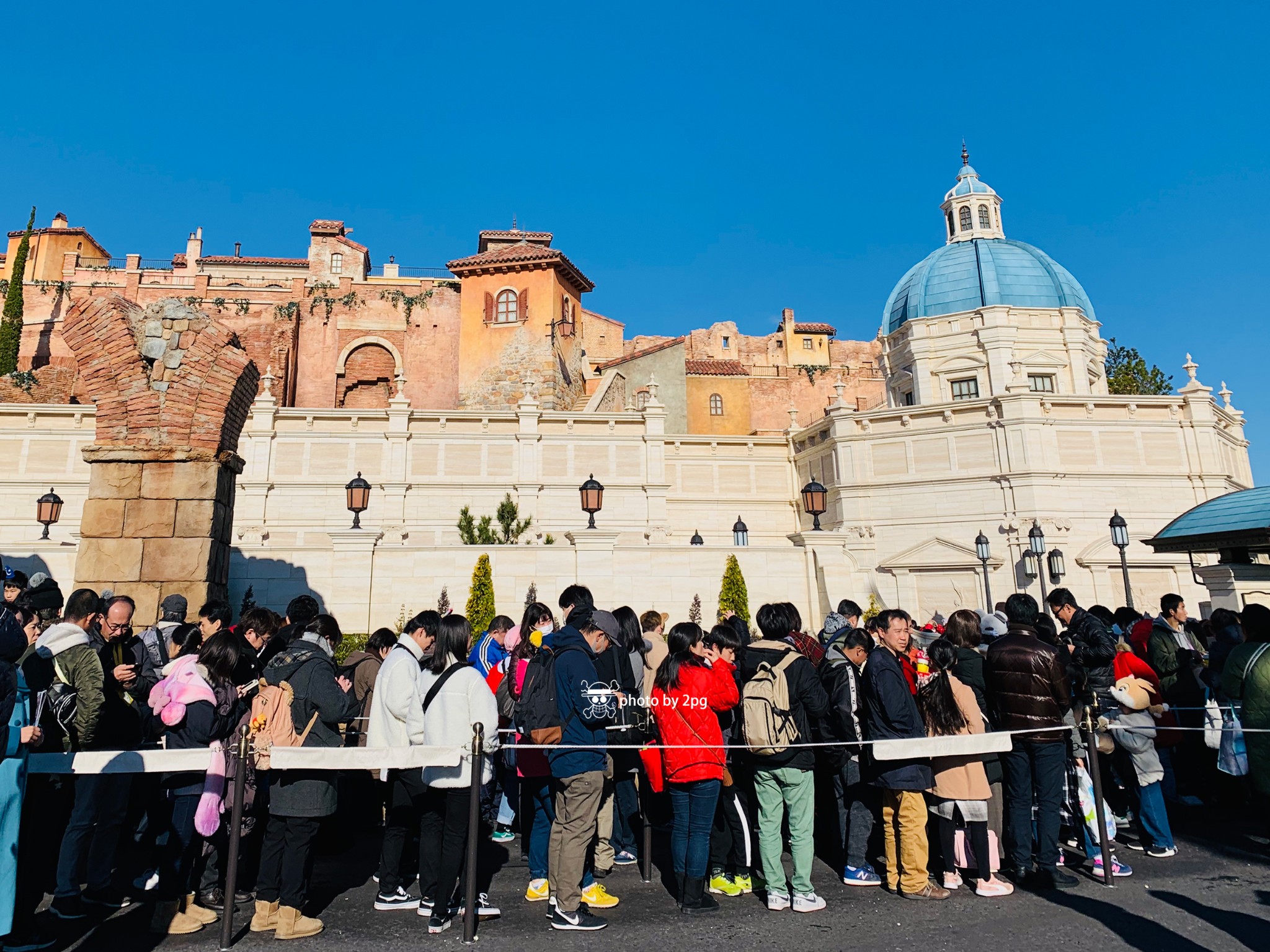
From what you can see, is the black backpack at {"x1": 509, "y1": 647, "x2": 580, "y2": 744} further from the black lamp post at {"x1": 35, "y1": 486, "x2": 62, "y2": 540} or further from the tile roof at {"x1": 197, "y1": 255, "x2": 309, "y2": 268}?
the tile roof at {"x1": 197, "y1": 255, "x2": 309, "y2": 268}

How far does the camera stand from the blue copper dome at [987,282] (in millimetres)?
37000

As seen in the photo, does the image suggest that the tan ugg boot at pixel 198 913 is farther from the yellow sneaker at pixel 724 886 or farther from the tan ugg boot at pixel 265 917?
the yellow sneaker at pixel 724 886

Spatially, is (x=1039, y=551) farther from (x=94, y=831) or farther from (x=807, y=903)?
(x=94, y=831)

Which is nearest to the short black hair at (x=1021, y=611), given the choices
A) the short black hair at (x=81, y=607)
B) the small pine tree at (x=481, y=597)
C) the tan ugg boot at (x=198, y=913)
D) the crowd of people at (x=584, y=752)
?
the crowd of people at (x=584, y=752)

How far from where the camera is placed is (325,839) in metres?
6.93

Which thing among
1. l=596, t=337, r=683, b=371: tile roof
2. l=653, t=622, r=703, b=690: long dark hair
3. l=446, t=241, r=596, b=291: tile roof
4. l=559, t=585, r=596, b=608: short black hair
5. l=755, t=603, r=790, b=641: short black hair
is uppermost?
l=446, t=241, r=596, b=291: tile roof

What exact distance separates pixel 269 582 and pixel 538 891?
596 inches

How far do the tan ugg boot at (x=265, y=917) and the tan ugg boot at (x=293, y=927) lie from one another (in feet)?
0.22

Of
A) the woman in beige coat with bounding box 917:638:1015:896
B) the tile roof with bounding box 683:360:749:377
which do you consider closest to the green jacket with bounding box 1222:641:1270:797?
the woman in beige coat with bounding box 917:638:1015:896

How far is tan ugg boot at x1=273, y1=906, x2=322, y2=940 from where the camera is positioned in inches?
201

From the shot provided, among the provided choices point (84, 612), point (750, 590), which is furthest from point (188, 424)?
point (750, 590)

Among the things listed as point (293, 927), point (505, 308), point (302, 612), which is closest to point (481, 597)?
point (302, 612)

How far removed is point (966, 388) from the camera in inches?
1436

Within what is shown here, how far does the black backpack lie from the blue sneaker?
106 inches
